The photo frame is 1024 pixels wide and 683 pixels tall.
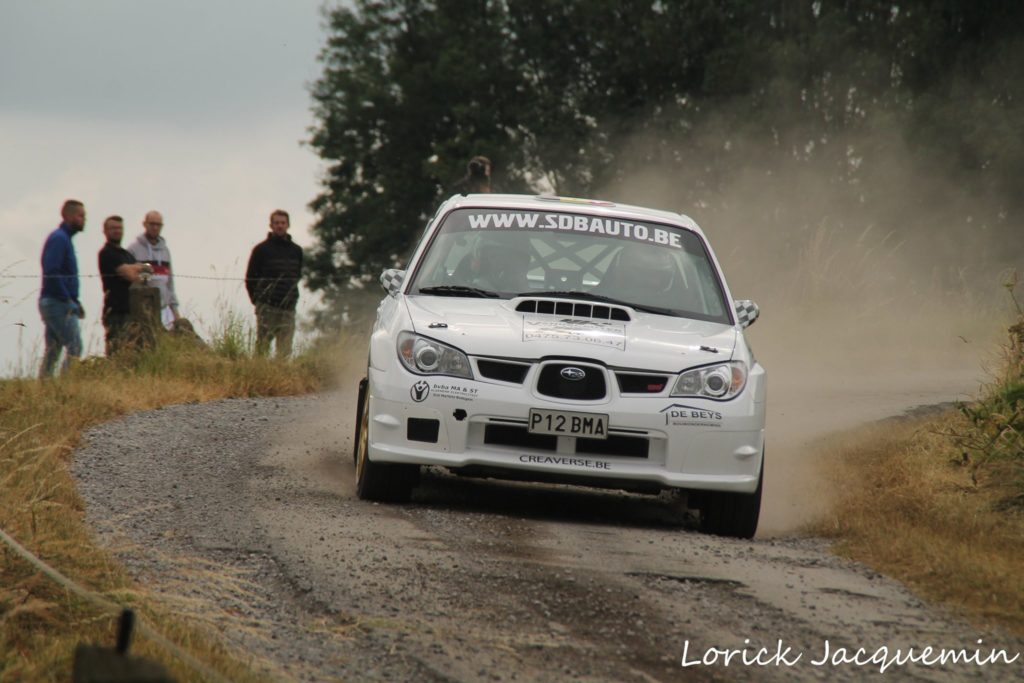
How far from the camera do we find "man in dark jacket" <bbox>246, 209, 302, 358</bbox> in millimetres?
16562

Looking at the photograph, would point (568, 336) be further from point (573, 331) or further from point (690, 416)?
point (690, 416)

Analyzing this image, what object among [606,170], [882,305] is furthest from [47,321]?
[606,170]

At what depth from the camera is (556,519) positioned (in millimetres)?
8047

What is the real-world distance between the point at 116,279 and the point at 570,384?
8.23 m

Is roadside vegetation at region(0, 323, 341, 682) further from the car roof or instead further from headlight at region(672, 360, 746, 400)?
headlight at region(672, 360, 746, 400)

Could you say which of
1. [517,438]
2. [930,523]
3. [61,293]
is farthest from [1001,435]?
[61,293]

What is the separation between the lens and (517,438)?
25.5 feet

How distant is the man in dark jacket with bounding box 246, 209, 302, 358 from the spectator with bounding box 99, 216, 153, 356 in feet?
5.61

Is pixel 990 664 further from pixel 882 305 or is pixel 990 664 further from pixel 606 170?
pixel 606 170

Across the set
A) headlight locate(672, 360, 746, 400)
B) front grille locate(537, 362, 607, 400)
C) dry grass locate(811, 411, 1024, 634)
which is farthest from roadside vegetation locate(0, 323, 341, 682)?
dry grass locate(811, 411, 1024, 634)

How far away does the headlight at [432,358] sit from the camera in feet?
25.6

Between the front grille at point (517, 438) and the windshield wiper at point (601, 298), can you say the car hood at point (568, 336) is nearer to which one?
the windshield wiper at point (601, 298)

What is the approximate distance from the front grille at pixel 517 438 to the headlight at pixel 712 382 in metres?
0.67

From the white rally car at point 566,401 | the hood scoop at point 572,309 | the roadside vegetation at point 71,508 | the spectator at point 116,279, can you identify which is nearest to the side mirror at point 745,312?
the white rally car at point 566,401
